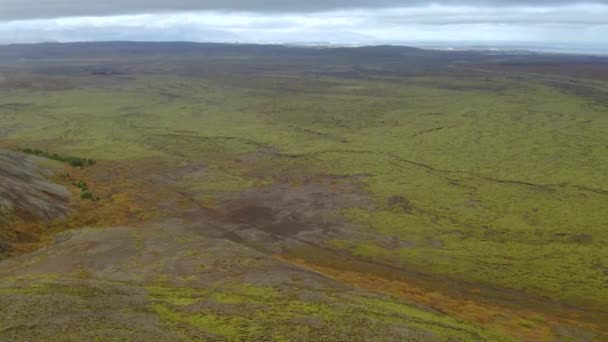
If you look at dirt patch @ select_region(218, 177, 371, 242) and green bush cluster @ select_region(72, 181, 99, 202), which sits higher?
green bush cluster @ select_region(72, 181, 99, 202)

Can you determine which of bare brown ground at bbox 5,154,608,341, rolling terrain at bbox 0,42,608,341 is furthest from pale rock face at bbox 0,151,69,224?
bare brown ground at bbox 5,154,608,341

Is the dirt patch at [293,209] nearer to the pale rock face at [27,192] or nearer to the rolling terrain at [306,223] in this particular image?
the rolling terrain at [306,223]

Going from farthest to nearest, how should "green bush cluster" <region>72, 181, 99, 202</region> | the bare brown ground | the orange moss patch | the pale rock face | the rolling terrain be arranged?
1. "green bush cluster" <region>72, 181, 99, 202</region>
2. the pale rock face
3. the bare brown ground
4. the orange moss patch
5. the rolling terrain

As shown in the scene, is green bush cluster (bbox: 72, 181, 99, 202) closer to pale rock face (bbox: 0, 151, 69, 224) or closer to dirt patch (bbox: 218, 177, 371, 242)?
pale rock face (bbox: 0, 151, 69, 224)

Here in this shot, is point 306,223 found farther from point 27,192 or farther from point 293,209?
point 27,192

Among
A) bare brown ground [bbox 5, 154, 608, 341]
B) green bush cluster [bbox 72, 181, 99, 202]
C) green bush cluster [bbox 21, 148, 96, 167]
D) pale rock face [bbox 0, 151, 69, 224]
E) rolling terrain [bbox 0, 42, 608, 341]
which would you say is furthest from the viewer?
green bush cluster [bbox 21, 148, 96, 167]

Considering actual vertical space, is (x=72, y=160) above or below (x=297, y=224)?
above

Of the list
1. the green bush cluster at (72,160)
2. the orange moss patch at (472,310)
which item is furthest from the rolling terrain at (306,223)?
the green bush cluster at (72,160)

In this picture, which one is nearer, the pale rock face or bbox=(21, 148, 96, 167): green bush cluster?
the pale rock face

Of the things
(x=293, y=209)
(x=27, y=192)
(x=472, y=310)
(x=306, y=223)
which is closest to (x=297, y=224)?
(x=306, y=223)
